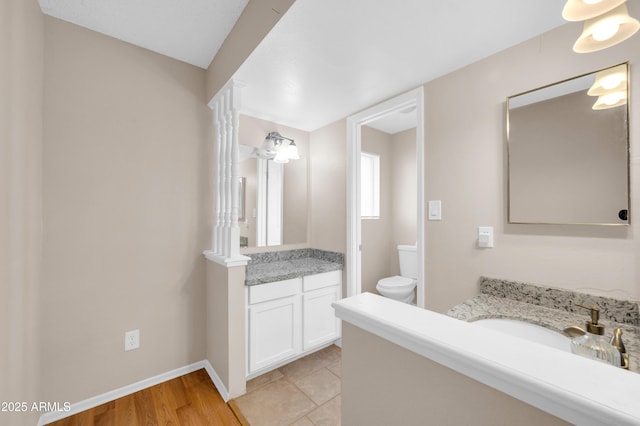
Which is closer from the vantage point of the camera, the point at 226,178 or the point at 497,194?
the point at 497,194

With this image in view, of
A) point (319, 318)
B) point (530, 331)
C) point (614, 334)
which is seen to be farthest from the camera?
point (319, 318)

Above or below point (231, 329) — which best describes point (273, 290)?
above

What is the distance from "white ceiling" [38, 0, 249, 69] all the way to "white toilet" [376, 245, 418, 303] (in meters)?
2.71

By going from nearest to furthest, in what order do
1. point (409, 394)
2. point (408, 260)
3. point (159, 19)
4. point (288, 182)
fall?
point (409, 394)
point (159, 19)
point (288, 182)
point (408, 260)

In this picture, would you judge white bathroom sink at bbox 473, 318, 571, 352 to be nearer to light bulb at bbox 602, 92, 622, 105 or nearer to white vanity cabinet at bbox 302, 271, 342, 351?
light bulb at bbox 602, 92, 622, 105

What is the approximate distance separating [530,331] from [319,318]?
5.10 ft

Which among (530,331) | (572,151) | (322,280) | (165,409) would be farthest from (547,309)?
(165,409)

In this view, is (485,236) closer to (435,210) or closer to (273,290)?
(435,210)

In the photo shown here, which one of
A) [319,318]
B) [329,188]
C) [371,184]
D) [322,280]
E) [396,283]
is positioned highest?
[371,184]

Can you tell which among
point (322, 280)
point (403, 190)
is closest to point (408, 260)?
point (403, 190)

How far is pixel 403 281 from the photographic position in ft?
9.69

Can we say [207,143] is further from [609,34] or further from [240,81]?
[609,34]

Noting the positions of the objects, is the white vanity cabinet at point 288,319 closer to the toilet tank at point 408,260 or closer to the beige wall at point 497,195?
the beige wall at point 497,195

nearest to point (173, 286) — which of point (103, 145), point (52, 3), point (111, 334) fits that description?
point (111, 334)
